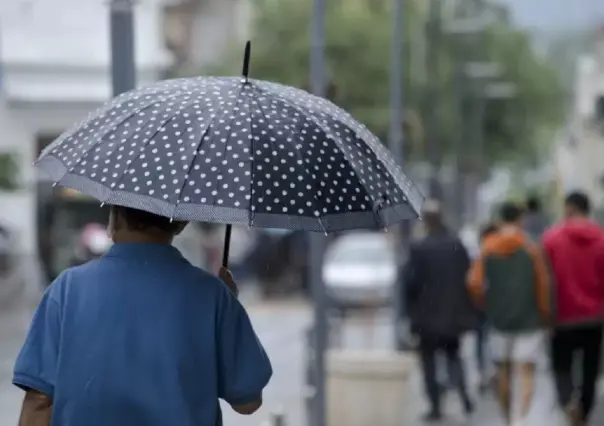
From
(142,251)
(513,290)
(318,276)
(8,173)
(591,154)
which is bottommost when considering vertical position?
(8,173)

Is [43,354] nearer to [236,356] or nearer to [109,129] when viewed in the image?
[236,356]

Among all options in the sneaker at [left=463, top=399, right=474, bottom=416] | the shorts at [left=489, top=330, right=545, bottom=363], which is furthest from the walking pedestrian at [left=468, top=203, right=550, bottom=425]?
the sneaker at [left=463, top=399, right=474, bottom=416]

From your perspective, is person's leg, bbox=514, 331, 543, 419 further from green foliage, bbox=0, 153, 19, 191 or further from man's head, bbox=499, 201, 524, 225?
green foliage, bbox=0, 153, 19, 191

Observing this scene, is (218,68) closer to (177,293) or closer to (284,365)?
(284,365)

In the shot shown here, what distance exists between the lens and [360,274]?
29.0m

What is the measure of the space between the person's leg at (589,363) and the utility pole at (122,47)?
5.31 meters

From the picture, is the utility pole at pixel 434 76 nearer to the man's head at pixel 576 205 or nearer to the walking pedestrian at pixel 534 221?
the walking pedestrian at pixel 534 221

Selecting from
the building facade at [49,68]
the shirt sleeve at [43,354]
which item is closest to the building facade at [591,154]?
the shirt sleeve at [43,354]

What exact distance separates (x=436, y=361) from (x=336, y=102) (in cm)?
288

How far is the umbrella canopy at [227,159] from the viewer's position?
375cm

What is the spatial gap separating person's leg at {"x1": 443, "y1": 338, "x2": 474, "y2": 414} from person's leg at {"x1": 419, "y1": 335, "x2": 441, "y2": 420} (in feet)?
0.38

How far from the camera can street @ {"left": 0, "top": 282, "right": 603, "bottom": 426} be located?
12.4 m

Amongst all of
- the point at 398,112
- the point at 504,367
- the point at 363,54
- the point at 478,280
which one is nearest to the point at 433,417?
the point at 504,367

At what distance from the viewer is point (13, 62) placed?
35.3m
